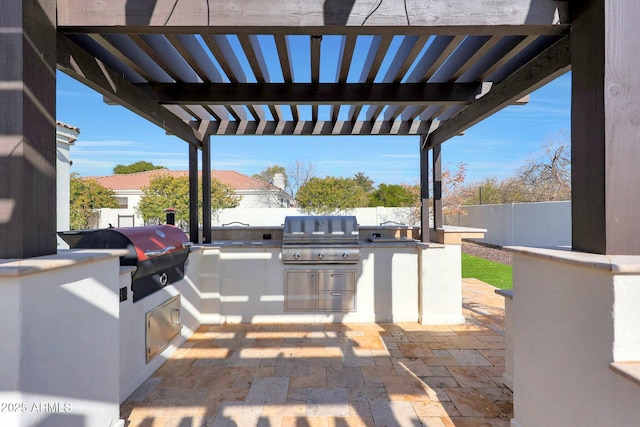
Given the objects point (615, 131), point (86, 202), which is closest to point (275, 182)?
point (86, 202)

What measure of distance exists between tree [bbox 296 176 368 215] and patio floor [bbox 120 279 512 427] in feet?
37.8

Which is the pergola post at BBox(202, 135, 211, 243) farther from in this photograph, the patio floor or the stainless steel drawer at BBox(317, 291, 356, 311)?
the stainless steel drawer at BBox(317, 291, 356, 311)

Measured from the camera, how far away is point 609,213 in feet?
5.47

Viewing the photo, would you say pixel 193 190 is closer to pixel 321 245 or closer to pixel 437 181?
pixel 321 245

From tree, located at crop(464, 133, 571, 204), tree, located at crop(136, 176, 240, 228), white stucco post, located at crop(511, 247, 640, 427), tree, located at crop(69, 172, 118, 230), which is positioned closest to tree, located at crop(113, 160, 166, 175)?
tree, located at crop(69, 172, 118, 230)

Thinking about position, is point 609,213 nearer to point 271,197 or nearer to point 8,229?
point 8,229

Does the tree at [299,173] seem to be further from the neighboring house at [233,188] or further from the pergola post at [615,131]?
the pergola post at [615,131]

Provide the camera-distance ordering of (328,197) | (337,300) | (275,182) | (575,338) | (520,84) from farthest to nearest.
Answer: (275,182)
(328,197)
(337,300)
(520,84)
(575,338)

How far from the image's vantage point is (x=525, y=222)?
11578mm

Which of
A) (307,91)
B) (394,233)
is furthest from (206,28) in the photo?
(394,233)

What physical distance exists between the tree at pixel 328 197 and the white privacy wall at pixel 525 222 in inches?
226

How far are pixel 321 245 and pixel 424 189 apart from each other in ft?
6.32

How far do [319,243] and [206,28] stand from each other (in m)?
3.16

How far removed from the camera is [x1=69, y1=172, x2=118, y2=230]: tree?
47.8 ft
